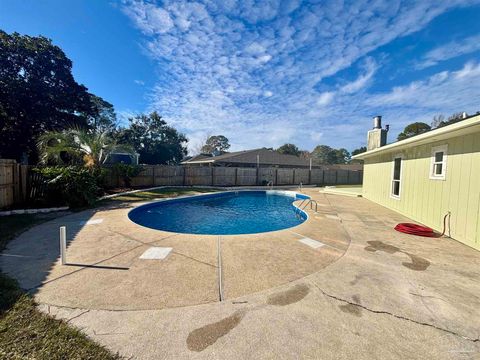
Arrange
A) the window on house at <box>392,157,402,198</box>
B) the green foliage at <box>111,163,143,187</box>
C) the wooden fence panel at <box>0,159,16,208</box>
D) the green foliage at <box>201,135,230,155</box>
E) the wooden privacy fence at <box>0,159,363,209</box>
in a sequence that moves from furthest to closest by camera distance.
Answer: the green foliage at <box>201,135,230,155</box> < the green foliage at <box>111,163,143,187</box> < the window on house at <box>392,157,402,198</box> < the wooden privacy fence at <box>0,159,363,209</box> < the wooden fence panel at <box>0,159,16,208</box>

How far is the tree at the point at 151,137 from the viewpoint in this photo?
30156 mm

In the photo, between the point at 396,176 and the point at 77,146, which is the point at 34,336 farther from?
the point at 77,146

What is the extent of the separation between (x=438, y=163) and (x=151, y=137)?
31.7 metres

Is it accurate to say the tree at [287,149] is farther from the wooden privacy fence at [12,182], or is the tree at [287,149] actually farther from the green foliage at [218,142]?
the wooden privacy fence at [12,182]

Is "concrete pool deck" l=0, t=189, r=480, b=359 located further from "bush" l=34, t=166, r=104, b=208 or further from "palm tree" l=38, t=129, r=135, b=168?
"palm tree" l=38, t=129, r=135, b=168

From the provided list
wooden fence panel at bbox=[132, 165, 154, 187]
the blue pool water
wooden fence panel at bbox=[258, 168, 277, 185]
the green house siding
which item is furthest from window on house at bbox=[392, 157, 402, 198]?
wooden fence panel at bbox=[132, 165, 154, 187]

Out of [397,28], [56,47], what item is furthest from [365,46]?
[56,47]

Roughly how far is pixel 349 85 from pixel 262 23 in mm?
8144

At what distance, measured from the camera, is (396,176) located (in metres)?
9.59

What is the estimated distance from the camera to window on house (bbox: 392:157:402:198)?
9.25 m

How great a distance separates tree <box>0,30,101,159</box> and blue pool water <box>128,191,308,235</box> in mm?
15431

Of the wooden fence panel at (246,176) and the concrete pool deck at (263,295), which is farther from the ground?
the wooden fence panel at (246,176)

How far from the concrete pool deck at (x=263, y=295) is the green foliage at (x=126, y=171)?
10.0 meters

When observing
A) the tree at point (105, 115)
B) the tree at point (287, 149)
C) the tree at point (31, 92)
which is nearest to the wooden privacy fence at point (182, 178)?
the tree at point (31, 92)
